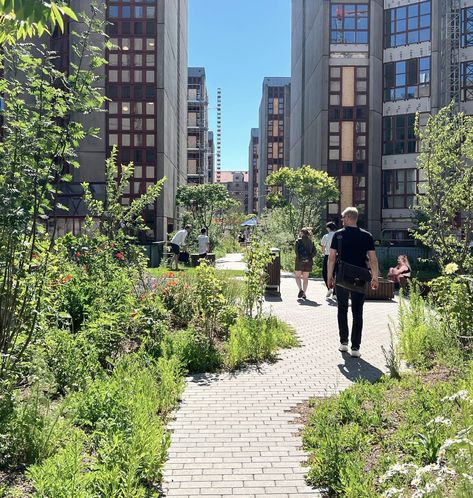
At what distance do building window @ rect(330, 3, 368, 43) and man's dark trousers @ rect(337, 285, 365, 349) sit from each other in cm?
3675

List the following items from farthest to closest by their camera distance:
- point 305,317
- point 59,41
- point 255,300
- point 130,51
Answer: point 130,51 → point 59,41 → point 305,317 → point 255,300

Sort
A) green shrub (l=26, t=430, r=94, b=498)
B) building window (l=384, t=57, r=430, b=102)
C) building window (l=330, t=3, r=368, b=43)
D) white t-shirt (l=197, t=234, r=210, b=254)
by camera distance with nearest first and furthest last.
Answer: green shrub (l=26, t=430, r=94, b=498) → white t-shirt (l=197, t=234, r=210, b=254) → building window (l=384, t=57, r=430, b=102) → building window (l=330, t=3, r=368, b=43)

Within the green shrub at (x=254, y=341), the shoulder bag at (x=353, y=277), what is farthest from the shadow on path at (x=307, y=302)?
the shoulder bag at (x=353, y=277)

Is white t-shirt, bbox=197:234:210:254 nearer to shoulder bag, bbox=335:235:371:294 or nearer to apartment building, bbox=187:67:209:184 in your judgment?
shoulder bag, bbox=335:235:371:294

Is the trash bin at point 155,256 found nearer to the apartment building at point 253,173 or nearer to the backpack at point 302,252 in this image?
the backpack at point 302,252

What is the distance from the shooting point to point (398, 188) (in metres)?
39.1

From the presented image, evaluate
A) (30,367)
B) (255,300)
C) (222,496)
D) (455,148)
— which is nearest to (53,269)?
(30,367)

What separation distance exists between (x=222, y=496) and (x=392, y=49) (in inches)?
1622

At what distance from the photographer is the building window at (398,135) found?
126 ft

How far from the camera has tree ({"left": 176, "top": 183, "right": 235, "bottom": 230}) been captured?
3881 centimetres

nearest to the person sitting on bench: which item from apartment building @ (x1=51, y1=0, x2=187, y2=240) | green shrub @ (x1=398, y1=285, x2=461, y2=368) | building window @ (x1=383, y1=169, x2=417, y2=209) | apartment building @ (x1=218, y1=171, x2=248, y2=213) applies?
green shrub @ (x1=398, y1=285, x2=461, y2=368)

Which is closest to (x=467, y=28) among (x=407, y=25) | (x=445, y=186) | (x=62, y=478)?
(x=407, y=25)

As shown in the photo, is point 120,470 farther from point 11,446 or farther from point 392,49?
point 392,49

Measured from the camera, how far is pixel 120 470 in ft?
10.3
